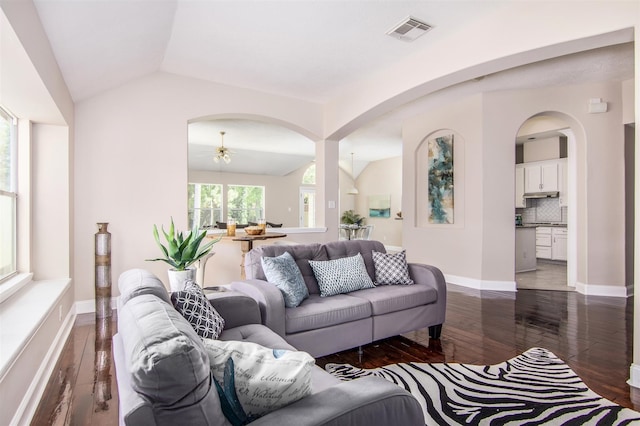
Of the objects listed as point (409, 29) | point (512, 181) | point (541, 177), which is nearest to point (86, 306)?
point (409, 29)

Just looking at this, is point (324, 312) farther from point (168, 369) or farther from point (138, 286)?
point (168, 369)

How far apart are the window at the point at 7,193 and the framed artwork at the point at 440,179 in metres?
5.41

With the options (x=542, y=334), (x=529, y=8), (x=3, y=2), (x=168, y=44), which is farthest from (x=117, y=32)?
(x=542, y=334)

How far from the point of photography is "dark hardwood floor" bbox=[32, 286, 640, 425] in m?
2.17

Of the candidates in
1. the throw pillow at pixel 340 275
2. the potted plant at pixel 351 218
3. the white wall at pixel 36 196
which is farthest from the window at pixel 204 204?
the throw pillow at pixel 340 275

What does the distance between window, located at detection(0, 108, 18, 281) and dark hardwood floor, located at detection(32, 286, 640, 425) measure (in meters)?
0.85

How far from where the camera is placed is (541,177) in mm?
7559

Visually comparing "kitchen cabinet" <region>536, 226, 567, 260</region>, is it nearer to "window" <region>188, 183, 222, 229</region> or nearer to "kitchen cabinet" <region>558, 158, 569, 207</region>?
"kitchen cabinet" <region>558, 158, 569, 207</region>

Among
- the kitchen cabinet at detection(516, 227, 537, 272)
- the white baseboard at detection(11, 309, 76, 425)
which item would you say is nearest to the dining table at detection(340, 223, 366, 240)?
the kitchen cabinet at detection(516, 227, 537, 272)

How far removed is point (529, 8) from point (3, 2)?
3.35 meters

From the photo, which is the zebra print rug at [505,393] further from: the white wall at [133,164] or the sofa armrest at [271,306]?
the white wall at [133,164]

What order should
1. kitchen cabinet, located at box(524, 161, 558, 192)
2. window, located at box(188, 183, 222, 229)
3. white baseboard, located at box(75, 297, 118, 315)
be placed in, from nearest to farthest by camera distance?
white baseboard, located at box(75, 297, 118, 315) < kitchen cabinet, located at box(524, 161, 558, 192) < window, located at box(188, 183, 222, 229)

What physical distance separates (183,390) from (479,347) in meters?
2.77

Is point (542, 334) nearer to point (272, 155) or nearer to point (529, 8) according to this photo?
point (529, 8)
